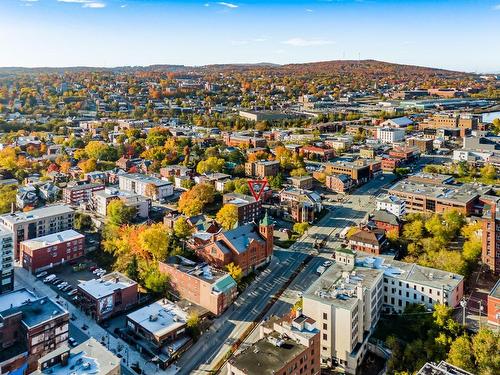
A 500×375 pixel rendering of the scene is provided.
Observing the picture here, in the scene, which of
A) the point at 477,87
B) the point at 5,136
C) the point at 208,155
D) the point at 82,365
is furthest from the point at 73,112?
the point at 477,87

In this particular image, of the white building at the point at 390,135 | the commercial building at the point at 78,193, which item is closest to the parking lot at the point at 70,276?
the commercial building at the point at 78,193

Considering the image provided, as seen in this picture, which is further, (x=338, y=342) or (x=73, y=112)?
(x=73, y=112)

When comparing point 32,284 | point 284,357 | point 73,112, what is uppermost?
point 73,112

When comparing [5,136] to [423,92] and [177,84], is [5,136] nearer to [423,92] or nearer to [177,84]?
[177,84]

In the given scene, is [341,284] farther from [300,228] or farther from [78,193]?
[78,193]

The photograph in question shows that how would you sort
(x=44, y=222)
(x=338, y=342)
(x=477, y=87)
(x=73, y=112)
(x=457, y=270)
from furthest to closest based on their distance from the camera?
1. (x=477, y=87)
2. (x=73, y=112)
3. (x=44, y=222)
4. (x=457, y=270)
5. (x=338, y=342)

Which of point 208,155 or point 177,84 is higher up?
A: point 177,84

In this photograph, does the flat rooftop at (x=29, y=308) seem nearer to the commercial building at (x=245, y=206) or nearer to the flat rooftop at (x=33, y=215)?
the flat rooftop at (x=33, y=215)
